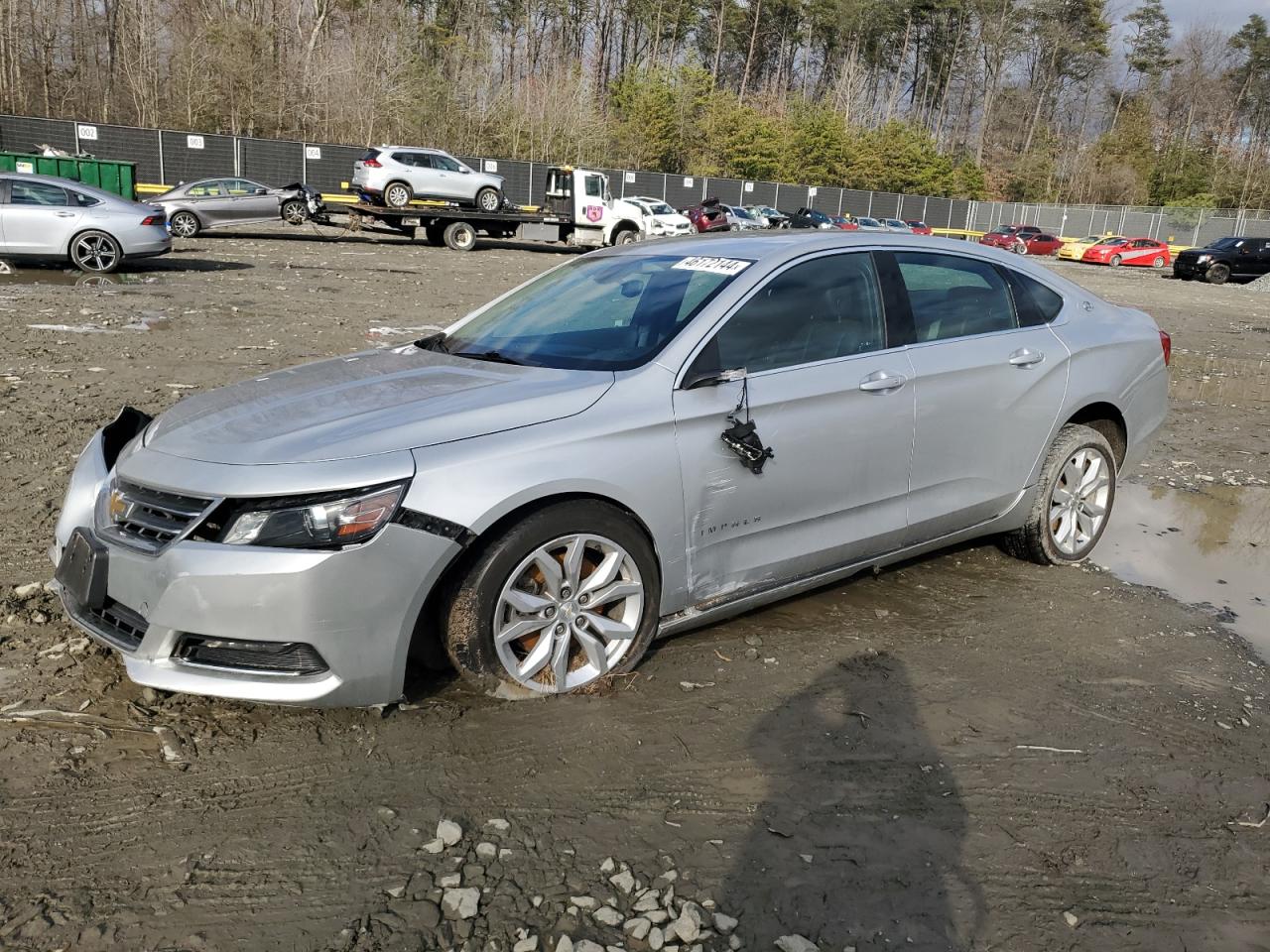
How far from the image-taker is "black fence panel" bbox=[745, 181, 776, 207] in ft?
183

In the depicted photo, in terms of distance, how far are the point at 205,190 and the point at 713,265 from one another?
23262 mm

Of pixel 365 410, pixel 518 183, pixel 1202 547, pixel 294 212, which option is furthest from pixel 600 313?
pixel 518 183

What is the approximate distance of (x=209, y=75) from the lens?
43250 mm

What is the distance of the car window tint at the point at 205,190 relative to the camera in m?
24.1

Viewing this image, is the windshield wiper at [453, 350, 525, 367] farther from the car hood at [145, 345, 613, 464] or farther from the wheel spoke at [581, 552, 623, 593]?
the wheel spoke at [581, 552, 623, 593]

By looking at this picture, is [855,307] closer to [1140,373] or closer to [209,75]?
[1140,373]

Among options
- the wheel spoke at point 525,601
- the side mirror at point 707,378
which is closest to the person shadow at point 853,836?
the wheel spoke at point 525,601

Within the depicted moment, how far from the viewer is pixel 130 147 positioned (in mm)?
33094

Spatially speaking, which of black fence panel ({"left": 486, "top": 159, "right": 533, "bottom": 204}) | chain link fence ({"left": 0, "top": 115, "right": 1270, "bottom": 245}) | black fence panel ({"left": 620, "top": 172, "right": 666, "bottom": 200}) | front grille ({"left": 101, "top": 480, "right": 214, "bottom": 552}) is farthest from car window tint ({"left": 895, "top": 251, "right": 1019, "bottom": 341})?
black fence panel ({"left": 620, "top": 172, "right": 666, "bottom": 200})

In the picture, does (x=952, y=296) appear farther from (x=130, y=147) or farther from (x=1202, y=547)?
(x=130, y=147)

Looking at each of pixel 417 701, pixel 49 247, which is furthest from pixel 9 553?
pixel 49 247

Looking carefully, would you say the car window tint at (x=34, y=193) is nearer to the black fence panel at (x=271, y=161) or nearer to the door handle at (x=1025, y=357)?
the door handle at (x=1025, y=357)

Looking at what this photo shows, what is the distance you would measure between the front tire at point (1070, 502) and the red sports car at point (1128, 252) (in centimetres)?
4359

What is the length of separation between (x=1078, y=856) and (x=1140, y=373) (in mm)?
3174
